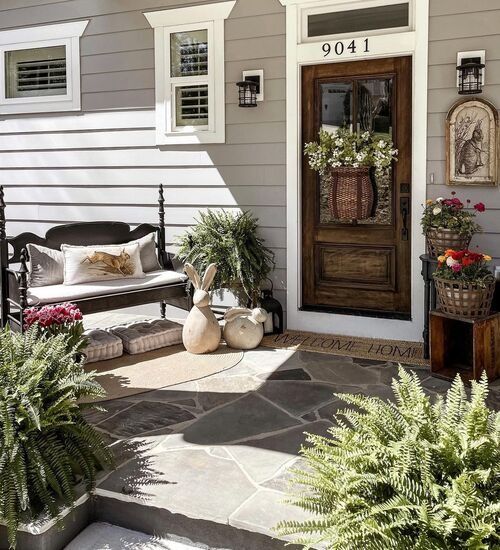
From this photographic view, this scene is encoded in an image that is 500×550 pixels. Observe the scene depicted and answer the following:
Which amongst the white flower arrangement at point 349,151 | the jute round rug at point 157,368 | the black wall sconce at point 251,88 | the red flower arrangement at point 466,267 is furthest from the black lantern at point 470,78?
the jute round rug at point 157,368

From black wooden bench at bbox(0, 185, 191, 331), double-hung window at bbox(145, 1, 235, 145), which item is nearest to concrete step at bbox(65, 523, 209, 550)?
black wooden bench at bbox(0, 185, 191, 331)

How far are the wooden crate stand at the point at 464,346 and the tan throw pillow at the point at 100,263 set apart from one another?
94.9 inches

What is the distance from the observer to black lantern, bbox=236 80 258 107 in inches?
217

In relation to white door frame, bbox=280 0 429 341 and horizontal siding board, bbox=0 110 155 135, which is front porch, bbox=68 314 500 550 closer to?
white door frame, bbox=280 0 429 341

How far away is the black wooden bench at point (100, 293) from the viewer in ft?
15.6

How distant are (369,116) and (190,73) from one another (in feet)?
5.54

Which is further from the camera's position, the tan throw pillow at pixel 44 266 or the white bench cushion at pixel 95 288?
the tan throw pillow at pixel 44 266

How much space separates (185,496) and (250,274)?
2.80 meters

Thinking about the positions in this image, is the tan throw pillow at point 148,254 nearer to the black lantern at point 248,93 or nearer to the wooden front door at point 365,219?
the wooden front door at point 365,219

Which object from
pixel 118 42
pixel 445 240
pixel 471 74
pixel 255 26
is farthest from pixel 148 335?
pixel 471 74

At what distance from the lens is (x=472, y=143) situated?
485 cm

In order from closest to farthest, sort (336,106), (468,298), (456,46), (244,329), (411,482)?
(411,482), (468,298), (456,46), (244,329), (336,106)

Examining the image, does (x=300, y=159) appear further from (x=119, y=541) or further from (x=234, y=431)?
(x=119, y=541)

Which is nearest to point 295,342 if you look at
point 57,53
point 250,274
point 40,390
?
point 250,274
